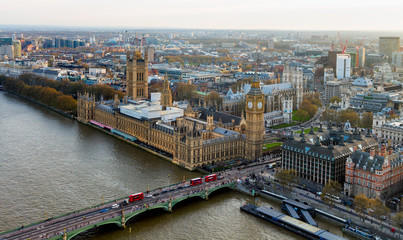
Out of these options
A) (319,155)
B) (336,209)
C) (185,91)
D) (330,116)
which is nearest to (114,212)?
(336,209)

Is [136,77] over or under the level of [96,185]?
over

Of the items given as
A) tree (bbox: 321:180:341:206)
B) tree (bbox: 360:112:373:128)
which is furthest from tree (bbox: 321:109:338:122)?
tree (bbox: 321:180:341:206)

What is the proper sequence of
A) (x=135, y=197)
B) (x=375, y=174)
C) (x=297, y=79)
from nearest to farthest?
(x=135, y=197) → (x=375, y=174) → (x=297, y=79)

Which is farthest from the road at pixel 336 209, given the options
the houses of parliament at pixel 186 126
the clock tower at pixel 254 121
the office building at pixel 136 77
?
the office building at pixel 136 77

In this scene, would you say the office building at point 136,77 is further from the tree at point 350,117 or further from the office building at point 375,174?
the office building at point 375,174

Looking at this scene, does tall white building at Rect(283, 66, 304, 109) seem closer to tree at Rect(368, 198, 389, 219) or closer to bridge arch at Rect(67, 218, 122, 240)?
tree at Rect(368, 198, 389, 219)

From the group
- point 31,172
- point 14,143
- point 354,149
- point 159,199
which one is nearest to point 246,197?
point 159,199

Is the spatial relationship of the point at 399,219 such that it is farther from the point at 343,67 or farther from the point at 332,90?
the point at 343,67
